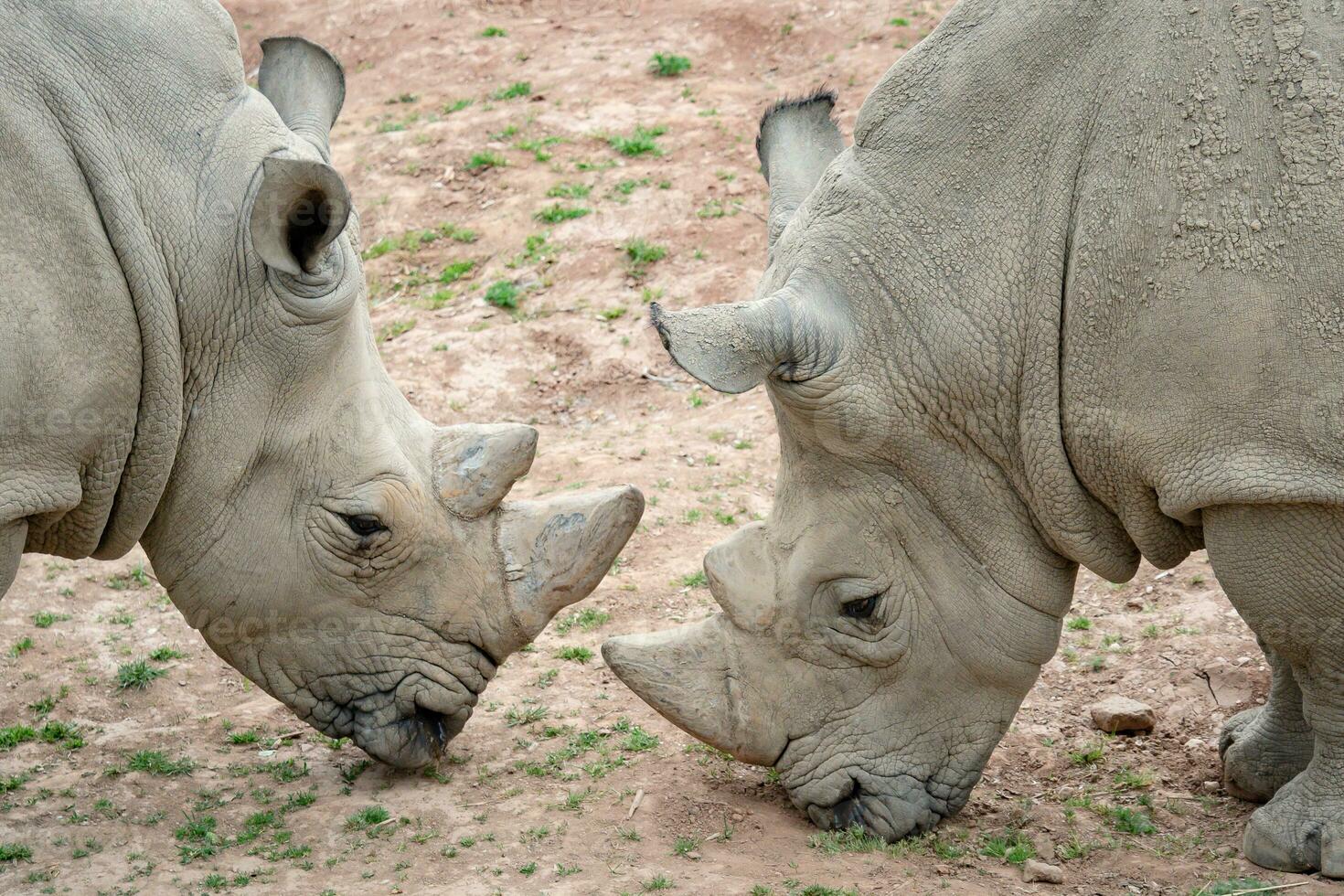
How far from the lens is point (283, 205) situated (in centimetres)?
481

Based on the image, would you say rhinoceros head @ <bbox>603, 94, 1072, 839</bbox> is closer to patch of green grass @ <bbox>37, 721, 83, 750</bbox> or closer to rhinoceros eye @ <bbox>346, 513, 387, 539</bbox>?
rhinoceros eye @ <bbox>346, 513, 387, 539</bbox>

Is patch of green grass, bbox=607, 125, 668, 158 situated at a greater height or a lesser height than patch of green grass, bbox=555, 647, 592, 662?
greater

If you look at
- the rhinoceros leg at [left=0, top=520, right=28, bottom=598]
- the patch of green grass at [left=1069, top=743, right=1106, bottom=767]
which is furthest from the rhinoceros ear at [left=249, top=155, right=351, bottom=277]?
the patch of green grass at [left=1069, top=743, right=1106, bottom=767]

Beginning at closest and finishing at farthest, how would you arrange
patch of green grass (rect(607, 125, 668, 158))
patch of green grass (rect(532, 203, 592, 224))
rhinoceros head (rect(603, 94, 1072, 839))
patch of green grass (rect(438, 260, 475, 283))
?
rhinoceros head (rect(603, 94, 1072, 839)) < patch of green grass (rect(438, 260, 475, 283)) < patch of green grass (rect(532, 203, 592, 224)) < patch of green grass (rect(607, 125, 668, 158))

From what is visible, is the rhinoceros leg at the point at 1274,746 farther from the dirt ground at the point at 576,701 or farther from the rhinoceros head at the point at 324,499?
the rhinoceros head at the point at 324,499

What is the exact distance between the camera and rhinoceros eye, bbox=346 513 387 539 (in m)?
5.50

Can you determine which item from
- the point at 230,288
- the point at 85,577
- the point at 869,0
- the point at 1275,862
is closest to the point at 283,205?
the point at 230,288

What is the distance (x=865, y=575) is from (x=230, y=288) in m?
2.21

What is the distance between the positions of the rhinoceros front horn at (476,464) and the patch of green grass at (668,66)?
9.26m

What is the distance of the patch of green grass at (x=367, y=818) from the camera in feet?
19.0

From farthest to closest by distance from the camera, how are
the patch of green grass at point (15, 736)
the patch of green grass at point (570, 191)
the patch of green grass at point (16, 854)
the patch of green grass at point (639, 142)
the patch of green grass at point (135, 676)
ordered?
1. the patch of green grass at point (639, 142)
2. the patch of green grass at point (570, 191)
3. the patch of green grass at point (135, 676)
4. the patch of green grass at point (15, 736)
5. the patch of green grass at point (16, 854)

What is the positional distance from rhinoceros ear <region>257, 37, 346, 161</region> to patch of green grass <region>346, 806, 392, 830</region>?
2.36 m

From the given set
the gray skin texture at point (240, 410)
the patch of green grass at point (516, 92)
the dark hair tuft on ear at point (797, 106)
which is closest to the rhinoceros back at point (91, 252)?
the gray skin texture at point (240, 410)

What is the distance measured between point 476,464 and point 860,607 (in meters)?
1.41
